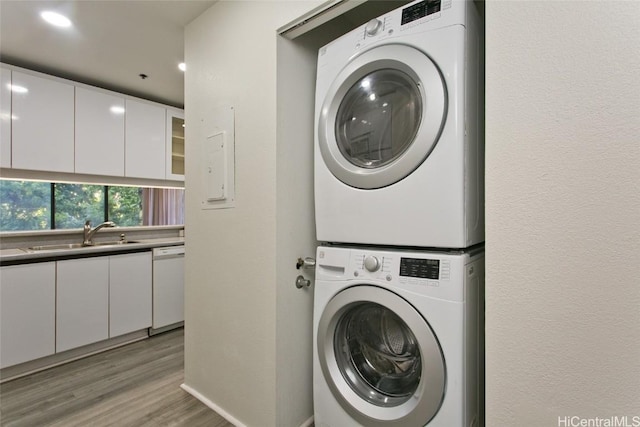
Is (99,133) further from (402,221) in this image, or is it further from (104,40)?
(402,221)

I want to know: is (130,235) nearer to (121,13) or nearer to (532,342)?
(121,13)

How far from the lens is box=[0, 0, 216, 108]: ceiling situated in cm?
178

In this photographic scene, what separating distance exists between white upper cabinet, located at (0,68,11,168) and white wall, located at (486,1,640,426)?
320 cm

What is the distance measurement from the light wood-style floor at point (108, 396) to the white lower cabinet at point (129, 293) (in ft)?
0.89

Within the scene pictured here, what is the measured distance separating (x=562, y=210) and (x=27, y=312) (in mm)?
3214

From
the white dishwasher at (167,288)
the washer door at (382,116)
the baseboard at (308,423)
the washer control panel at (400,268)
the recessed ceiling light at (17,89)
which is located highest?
the recessed ceiling light at (17,89)


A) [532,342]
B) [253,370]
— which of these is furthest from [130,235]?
[532,342]

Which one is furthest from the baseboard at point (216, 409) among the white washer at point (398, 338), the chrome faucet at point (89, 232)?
the chrome faucet at point (89, 232)

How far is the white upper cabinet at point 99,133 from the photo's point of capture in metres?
2.64

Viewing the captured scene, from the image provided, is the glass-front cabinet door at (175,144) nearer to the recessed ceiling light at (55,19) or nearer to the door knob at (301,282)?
the recessed ceiling light at (55,19)

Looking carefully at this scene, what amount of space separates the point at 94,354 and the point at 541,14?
352 cm

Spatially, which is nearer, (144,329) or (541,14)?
(541,14)

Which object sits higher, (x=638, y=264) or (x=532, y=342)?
(x=638, y=264)

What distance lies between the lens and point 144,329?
2.87m
